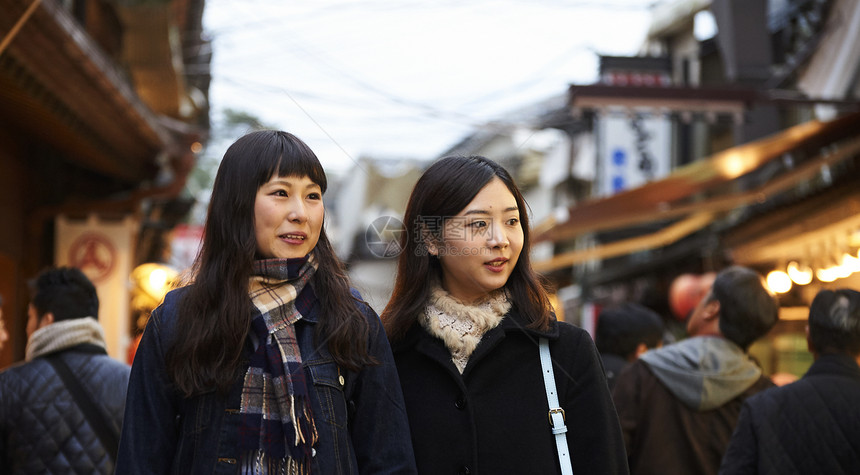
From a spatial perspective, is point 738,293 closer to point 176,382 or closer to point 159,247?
point 176,382

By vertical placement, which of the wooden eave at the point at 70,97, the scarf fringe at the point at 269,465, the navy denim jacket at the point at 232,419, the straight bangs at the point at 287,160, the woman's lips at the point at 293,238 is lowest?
the scarf fringe at the point at 269,465

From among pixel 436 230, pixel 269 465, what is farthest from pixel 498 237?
pixel 269 465

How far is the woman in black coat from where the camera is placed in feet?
9.05

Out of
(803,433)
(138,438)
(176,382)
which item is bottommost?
(803,433)

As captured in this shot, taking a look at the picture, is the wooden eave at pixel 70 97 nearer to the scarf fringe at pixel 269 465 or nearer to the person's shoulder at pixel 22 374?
the person's shoulder at pixel 22 374

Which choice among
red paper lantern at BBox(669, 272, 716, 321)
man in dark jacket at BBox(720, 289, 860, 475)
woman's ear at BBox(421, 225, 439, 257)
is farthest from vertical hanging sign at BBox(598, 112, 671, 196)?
woman's ear at BBox(421, 225, 439, 257)

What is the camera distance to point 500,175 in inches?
118

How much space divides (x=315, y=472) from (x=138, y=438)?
51 centimetres

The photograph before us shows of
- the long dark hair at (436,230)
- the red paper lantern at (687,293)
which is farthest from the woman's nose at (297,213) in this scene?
the red paper lantern at (687,293)

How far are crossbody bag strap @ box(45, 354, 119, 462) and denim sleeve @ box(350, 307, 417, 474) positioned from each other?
1.87 meters

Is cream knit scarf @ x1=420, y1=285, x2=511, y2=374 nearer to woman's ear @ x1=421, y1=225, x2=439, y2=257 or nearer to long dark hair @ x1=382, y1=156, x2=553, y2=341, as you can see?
long dark hair @ x1=382, y1=156, x2=553, y2=341

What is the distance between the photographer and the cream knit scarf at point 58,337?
13.1 ft

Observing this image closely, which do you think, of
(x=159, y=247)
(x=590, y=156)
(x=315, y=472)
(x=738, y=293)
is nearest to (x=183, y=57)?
(x=159, y=247)

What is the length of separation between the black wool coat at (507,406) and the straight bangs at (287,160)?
0.75 m
